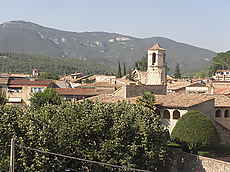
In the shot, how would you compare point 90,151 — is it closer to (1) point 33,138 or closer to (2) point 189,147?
(1) point 33,138

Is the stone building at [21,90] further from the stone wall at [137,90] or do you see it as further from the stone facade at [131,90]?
the stone wall at [137,90]

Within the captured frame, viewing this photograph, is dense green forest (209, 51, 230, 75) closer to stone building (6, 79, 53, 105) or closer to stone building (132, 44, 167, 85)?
stone building (132, 44, 167, 85)

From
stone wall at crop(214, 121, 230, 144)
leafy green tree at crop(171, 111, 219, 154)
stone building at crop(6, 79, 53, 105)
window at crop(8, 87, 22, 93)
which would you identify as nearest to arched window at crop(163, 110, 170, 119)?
stone wall at crop(214, 121, 230, 144)

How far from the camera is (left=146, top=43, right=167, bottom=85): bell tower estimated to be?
210 feet

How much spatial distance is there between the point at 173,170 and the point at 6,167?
1332cm

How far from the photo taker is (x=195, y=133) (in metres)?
32.4

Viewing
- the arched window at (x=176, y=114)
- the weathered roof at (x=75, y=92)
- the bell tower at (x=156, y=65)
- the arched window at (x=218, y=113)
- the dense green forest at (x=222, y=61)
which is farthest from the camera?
the dense green forest at (x=222, y=61)

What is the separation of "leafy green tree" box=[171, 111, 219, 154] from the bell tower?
31352 mm

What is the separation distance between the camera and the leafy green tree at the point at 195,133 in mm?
32156

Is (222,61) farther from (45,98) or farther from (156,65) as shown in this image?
(45,98)

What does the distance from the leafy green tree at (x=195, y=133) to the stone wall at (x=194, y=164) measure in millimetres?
1849

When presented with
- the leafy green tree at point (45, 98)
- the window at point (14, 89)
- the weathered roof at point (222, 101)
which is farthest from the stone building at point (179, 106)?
the window at point (14, 89)

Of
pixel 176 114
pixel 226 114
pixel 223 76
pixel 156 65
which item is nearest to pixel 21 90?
pixel 156 65

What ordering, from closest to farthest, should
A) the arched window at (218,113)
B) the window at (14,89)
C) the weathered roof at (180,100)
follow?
the weathered roof at (180,100) < the arched window at (218,113) < the window at (14,89)
